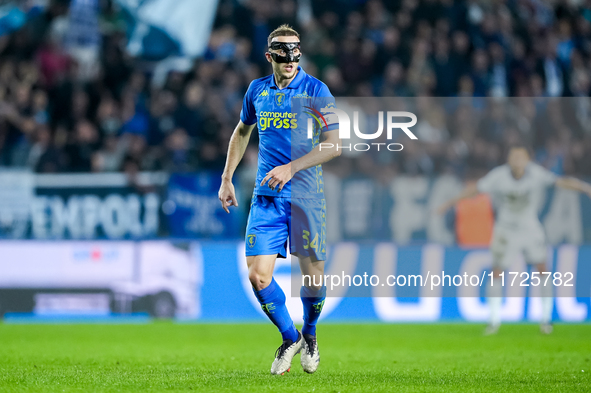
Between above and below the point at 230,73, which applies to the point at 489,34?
above

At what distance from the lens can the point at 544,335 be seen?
9547mm

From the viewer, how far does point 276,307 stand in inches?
222

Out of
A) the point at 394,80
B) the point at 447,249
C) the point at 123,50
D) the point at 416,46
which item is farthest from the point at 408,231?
the point at 123,50

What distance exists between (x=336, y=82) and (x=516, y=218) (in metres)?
4.41

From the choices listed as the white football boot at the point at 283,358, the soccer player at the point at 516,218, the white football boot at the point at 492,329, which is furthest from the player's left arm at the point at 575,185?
the white football boot at the point at 283,358

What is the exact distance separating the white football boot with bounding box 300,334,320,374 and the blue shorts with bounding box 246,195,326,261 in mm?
635

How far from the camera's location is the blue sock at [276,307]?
5.60 meters

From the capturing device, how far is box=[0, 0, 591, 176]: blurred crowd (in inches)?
459

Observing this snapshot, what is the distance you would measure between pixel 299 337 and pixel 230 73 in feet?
27.9

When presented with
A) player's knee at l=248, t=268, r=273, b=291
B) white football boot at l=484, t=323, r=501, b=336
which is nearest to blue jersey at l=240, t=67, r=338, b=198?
player's knee at l=248, t=268, r=273, b=291

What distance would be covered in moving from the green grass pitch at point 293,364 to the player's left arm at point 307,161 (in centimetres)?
133

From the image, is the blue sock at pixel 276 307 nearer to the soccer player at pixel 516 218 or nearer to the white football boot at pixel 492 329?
the white football boot at pixel 492 329

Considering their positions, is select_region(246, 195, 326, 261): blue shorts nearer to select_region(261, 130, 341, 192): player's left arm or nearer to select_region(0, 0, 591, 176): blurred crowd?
select_region(261, 130, 341, 192): player's left arm

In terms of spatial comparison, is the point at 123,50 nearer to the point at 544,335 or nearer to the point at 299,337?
the point at 544,335
